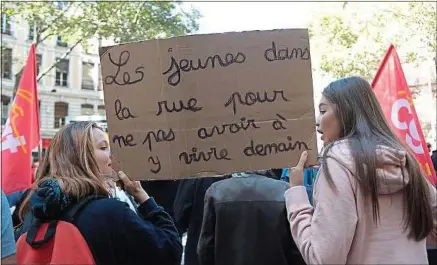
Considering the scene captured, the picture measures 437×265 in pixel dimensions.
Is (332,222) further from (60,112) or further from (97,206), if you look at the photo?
(60,112)

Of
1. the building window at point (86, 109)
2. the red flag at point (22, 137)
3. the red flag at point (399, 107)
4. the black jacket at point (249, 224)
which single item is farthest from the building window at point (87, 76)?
the black jacket at point (249, 224)

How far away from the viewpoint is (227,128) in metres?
2.60

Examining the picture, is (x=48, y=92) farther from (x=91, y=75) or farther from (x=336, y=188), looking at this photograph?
(x=336, y=188)

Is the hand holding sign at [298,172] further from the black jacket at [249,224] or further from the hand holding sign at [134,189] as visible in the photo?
the hand holding sign at [134,189]

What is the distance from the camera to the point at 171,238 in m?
2.44

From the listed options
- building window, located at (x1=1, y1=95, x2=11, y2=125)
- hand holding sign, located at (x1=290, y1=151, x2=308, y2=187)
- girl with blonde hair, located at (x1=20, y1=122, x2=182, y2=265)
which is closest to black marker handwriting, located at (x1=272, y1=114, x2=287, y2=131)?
hand holding sign, located at (x1=290, y1=151, x2=308, y2=187)

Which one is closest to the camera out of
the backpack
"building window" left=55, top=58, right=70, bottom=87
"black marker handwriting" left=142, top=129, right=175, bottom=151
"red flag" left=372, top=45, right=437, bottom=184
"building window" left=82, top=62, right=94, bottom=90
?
the backpack

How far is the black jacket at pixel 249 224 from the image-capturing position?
9.48 feet

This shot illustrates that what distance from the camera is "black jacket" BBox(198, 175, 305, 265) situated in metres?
2.89

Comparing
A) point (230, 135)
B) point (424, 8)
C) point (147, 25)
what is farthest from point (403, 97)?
point (147, 25)

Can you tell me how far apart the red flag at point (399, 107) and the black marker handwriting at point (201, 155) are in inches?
118

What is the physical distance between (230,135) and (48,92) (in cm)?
3428

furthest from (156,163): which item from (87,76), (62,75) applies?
(87,76)

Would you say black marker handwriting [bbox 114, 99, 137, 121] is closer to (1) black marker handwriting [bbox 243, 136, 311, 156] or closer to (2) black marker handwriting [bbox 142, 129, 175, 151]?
(2) black marker handwriting [bbox 142, 129, 175, 151]
